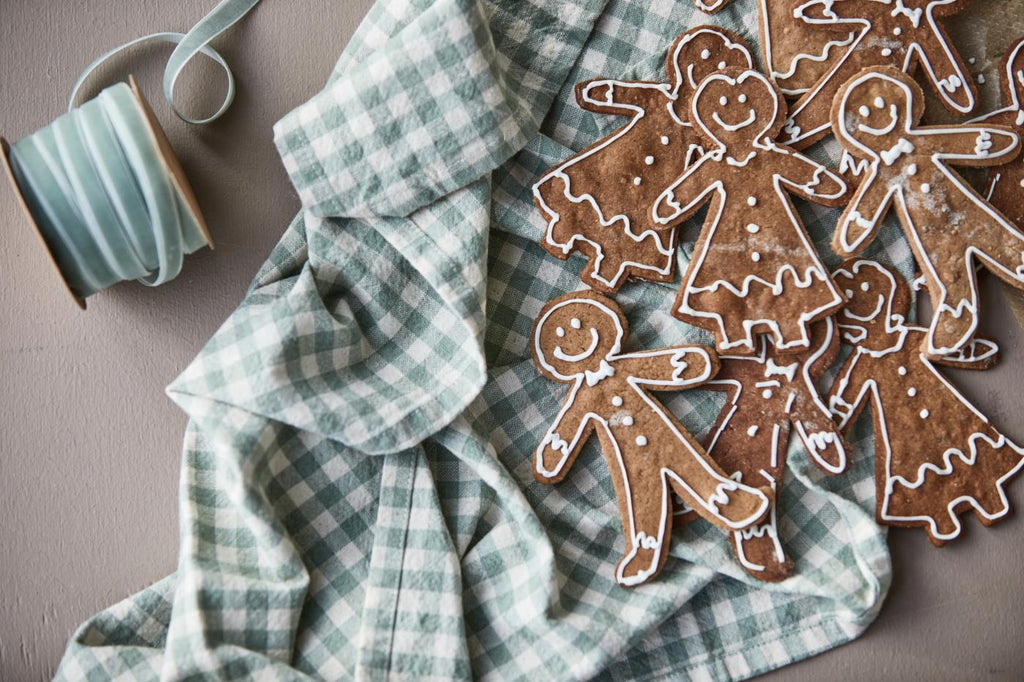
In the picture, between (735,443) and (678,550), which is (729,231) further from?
(678,550)

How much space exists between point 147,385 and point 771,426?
66 centimetres

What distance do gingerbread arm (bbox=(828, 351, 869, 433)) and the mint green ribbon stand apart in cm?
66

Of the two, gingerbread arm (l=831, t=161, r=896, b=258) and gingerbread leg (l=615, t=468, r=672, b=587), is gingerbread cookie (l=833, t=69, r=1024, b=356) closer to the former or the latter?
gingerbread arm (l=831, t=161, r=896, b=258)

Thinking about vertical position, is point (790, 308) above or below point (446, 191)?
below

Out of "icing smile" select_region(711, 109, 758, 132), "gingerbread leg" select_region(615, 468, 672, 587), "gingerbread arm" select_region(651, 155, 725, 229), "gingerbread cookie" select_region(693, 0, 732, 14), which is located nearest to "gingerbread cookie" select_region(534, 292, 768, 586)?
"gingerbread leg" select_region(615, 468, 672, 587)

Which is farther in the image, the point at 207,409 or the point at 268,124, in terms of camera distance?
the point at 268,124

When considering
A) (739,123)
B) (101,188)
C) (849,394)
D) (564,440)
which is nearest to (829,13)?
(739,123)

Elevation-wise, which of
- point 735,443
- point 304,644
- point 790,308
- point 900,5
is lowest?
point 304,644

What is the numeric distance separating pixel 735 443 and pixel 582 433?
0.16m

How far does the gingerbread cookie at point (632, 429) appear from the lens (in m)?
0.83

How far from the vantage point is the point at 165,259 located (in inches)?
32.0

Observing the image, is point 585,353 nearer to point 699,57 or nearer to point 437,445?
point 437,445

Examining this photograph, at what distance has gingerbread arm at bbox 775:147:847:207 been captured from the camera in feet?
2.76

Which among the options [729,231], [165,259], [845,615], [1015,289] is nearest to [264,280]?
[165,259]
